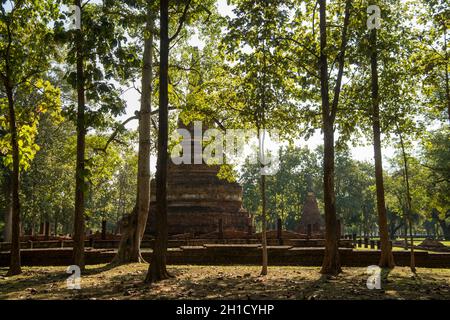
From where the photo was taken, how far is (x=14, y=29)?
1134 cm

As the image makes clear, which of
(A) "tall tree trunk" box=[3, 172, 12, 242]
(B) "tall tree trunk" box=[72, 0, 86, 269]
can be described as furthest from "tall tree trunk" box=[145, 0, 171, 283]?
(A) "tall tree trunk" box=[3, 172, 12, 242]

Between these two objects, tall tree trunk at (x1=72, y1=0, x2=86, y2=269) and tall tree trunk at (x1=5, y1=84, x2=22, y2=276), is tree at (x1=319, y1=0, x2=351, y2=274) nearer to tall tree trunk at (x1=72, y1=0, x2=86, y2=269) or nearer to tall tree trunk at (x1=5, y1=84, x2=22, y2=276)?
tall tree trunk at (x1=72, y1=0, x2=86, y2=269)

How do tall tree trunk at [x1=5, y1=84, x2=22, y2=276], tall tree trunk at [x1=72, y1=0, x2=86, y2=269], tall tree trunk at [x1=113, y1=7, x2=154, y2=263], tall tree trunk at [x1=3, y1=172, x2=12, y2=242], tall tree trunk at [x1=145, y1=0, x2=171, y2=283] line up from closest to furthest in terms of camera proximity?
tall tree trunk at [x1=145, y1=0, x2=171, y2=283] < tall tree trunk at [x1=72, y1=0, x2=86, y2=269] < tall tree trunk at [x1=5, y1=84, x2=22, y2=276] < tall tree trunk at [x1=113, y1=7, x2=154, y2=263] < tall tree trunk at [x1=3, y1=172, x2=12, y2=242]

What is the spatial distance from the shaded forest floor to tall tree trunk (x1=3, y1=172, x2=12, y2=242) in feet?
61.6

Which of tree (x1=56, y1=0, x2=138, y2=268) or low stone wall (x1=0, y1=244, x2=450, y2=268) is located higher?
tree (x1=56, y1=0, x2=138, y2=268)

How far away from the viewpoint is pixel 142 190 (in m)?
14.2

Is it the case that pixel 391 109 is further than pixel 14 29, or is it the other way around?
pixel 391 109

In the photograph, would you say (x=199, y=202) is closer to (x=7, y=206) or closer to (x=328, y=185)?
(x=7, y=206)

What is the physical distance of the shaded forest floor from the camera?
24.4ft

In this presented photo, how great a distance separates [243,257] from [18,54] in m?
9.78

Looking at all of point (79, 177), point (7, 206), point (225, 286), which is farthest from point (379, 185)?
point (7, 206)

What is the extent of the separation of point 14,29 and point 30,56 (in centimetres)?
81
